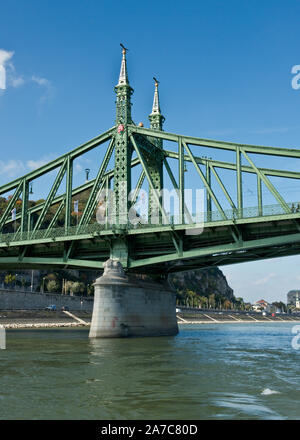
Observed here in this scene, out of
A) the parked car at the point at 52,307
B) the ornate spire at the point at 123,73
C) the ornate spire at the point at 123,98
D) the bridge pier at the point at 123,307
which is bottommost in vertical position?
the parked car at the point at 52,307

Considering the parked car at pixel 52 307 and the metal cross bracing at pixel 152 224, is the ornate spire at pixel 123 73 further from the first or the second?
the parked car at pixel 52 307

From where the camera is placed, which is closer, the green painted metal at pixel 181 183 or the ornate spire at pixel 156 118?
the green painted metal at pixel 181 183

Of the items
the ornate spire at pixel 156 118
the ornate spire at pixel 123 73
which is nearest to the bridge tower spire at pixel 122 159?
the ornate spire at pixel 123 73

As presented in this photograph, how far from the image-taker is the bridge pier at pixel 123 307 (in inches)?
1984

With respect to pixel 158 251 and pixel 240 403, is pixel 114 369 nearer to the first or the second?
pixel 240 403

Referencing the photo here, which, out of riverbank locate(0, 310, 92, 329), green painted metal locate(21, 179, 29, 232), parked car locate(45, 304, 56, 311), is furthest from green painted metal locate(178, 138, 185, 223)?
parked car locate(45, 304, 56, 311)

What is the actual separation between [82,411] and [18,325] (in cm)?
7382

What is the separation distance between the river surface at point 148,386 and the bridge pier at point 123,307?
1563 cm

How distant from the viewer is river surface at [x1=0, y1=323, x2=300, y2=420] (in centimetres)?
1566

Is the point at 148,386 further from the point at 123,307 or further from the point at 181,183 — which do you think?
the point at 181,183

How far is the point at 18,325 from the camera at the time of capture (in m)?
85.8

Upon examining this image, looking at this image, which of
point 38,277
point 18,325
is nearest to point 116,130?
point 18,325

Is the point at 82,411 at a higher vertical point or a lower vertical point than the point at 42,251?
lower

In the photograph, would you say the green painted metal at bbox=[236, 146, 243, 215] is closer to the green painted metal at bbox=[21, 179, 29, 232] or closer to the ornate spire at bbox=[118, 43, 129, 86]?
the ornate spire at bbox=[118, 43, 129, 86]
